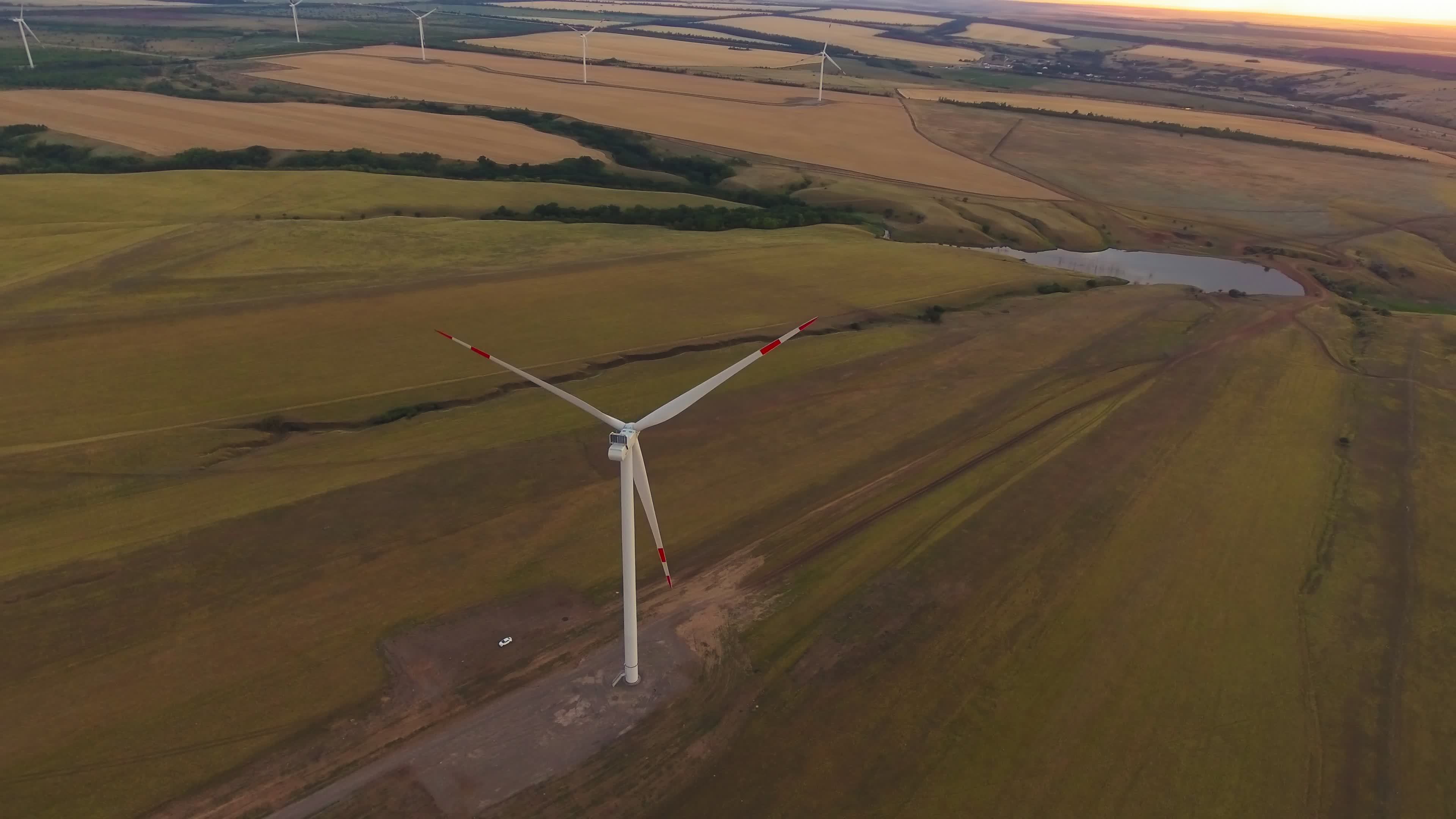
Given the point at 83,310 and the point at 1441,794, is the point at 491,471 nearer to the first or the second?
the point at 83,310

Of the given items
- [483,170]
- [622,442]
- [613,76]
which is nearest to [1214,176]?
[483,170]

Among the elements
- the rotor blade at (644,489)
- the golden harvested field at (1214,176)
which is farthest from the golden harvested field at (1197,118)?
the rotor blade at (644,489)

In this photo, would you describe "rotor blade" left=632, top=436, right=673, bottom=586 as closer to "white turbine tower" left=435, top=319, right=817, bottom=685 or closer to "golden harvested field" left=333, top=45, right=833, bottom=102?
"white turbine tower" left=435, top=319, right=817, bottom=685

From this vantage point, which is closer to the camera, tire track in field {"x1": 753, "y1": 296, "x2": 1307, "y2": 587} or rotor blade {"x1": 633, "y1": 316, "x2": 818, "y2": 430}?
rotor blade {"x1": 633, "y1": 316, "x2": 818, "y2": 430}

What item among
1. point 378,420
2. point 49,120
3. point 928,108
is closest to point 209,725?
point 378,420

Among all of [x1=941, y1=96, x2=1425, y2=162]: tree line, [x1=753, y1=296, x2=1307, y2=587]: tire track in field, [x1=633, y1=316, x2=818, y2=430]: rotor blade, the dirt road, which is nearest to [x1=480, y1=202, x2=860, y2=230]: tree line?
[x1=753, y1=296, x2=1307, y2=587]: tire track in field

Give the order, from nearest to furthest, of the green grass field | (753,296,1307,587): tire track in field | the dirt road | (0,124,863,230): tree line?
the dirt road → (753,296,1307,587): tire track in field → the green grass field → (0,124,863,230): tree line

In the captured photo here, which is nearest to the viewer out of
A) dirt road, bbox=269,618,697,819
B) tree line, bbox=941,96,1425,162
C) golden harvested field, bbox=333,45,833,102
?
dirt road, bbox=269,618,697,819
